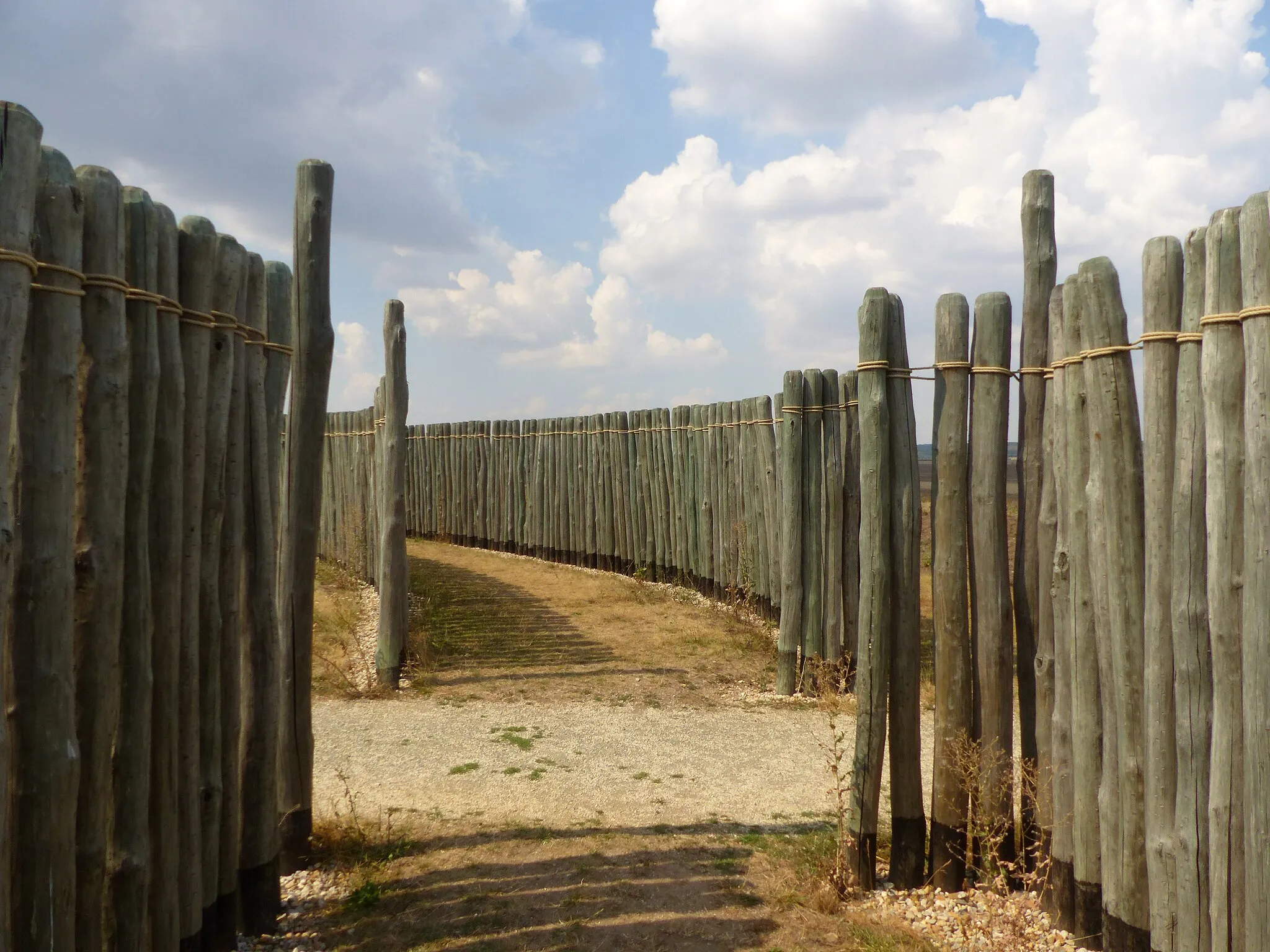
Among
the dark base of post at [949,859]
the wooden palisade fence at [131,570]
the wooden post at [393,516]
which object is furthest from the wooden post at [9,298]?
the wooden post at [393,516]

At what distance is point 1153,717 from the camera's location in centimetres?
291

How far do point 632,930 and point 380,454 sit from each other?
630 centimetres

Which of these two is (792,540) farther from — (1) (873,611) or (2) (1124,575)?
(2) (1124,575)

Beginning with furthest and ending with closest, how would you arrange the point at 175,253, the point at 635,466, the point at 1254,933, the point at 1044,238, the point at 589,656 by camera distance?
the point at 635,466, the point at 589,656, the point at 1044,238, the point at 175,253, the point at 1254,933

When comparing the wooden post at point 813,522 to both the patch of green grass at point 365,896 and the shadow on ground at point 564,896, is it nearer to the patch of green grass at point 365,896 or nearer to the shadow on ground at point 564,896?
the shadow on ground at point 564,896

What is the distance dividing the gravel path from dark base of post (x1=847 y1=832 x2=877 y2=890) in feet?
3.13

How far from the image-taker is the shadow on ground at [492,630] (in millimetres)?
8440

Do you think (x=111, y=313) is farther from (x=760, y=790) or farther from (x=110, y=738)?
(x=760, y=790)

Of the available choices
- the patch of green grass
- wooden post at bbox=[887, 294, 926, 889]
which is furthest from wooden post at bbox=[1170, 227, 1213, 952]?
the patch of green grass

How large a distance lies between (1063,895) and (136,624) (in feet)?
11.4

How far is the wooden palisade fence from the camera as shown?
2416 millimetres

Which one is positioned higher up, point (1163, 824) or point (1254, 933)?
point (1163, 824)

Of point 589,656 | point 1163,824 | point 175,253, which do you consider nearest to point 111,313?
point 175,253

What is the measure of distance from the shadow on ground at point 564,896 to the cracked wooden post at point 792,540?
297cm
